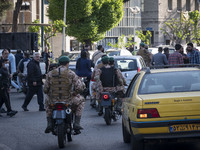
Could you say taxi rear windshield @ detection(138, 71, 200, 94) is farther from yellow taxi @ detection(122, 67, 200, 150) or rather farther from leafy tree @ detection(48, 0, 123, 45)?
leafy tree @ detection(48, 0, 123, 45)

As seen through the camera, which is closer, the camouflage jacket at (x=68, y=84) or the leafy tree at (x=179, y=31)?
the camouflage jacket at (x=68, y=84)

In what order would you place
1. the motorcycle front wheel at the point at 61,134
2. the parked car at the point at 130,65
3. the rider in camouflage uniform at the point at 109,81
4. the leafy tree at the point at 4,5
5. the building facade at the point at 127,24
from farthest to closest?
the building facade at the point at 127,24 < the leafy tree at the point at 4,5 < the parked car at the point at 130,65 < the rider in camouflage uniform at the point at 109,81 < the motorcycle front wheel at the point at 61,134

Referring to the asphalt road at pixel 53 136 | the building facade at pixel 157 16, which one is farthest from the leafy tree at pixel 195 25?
the asphalt road at pixel 53 136

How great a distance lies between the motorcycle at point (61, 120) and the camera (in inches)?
410

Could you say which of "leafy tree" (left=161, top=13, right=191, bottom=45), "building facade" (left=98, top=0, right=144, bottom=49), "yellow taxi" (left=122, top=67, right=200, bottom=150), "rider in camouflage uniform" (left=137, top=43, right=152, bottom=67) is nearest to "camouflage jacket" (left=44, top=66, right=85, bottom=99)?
"yellow taxi" (left=122, top=67, right=200, bottom=150)

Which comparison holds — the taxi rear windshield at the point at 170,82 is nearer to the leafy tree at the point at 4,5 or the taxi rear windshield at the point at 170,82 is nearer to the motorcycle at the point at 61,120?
the motorcycle at the point at 61,120

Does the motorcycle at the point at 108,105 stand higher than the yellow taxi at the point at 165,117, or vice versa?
the yellow taxi at the point at 165,117

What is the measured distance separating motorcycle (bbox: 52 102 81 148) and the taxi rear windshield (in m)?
1.70

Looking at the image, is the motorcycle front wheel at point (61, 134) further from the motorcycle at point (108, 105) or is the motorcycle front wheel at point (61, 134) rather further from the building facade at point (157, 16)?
the building facade at point (157, 16)

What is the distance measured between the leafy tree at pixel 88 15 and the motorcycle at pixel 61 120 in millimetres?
45623

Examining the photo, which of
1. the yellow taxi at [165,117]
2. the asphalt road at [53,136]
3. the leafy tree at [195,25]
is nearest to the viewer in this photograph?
the yellow taxi at [165,117]

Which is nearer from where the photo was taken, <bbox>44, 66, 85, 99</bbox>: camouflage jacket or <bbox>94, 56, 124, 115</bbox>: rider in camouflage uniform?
<bbox>44, 66, 85, 99</bbox>: camouflage jacket

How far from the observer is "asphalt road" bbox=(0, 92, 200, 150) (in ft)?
34.9

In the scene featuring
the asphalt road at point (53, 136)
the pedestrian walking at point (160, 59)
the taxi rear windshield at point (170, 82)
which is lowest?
the asphalt road at point (53, 136)
